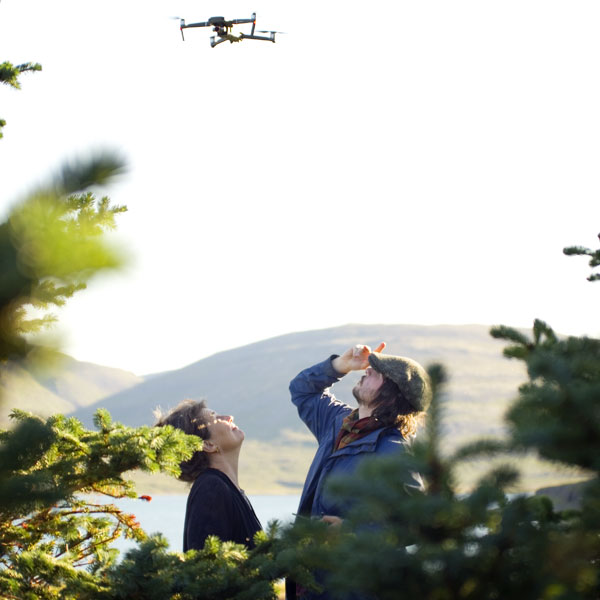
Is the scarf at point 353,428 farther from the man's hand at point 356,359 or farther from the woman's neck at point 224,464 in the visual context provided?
the woman's neck at point 224,464

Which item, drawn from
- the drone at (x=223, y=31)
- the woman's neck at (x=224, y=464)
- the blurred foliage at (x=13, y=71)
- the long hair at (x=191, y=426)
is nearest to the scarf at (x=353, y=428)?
the woman's neck at (x=224, y=464)

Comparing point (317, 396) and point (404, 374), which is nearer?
point (404, 374)

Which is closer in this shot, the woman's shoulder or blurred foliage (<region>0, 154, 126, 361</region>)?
blurred foliage (<region>0, 154, 126, 361</region>)

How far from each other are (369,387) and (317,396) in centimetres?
90

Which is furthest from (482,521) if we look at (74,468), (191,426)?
(191,426)

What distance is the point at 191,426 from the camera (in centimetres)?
464

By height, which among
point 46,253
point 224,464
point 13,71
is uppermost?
point 13,71

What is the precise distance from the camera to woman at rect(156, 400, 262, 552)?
445cm

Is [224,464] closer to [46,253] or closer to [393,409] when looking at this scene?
[393,409]

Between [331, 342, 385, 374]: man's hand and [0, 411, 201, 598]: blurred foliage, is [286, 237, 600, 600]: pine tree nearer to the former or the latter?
[0, 411, 201, 598]: blurred foliage

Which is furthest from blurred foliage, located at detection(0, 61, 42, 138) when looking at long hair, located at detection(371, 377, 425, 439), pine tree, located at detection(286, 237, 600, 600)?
pine tree, located at detection(286, 237, 600, 600)

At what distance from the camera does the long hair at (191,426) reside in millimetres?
4652

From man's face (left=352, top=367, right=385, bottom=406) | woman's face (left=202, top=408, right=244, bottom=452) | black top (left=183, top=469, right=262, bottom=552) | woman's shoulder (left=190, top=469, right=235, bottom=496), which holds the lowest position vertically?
black top (left=183, top=469, right=262, bottom=552)

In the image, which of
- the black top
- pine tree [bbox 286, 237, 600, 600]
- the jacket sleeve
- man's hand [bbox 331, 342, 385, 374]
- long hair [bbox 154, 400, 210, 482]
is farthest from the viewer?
the jacket sleeve
